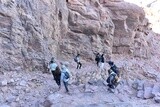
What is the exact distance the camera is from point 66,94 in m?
15.1

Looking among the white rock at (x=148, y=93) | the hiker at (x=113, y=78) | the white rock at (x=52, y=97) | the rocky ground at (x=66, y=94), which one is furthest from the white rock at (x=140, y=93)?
the white rock at (x=52, y=97)

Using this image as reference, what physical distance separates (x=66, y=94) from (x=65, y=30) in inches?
383

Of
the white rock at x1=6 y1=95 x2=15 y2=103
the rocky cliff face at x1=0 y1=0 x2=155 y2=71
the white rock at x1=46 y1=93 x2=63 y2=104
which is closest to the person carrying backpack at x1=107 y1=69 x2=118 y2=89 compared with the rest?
the white rock at x1=46 y1=93 x2=63 y2=104

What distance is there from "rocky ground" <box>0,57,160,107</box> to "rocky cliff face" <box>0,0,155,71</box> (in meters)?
1.30

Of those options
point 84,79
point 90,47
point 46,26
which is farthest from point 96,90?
point 90,47

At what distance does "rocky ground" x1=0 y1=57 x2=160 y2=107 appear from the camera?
14531mm

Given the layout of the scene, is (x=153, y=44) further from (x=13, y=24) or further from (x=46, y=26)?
(x=13, y=24)

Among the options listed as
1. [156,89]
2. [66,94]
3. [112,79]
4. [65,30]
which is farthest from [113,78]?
[65,30]

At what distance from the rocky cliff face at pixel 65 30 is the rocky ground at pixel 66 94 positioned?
1299 mm

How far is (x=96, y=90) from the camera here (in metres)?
16.2

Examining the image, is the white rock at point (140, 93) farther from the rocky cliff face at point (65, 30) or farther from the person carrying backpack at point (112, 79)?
the rocky cliff face at point (65, 30)

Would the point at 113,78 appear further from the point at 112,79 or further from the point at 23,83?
the point at 23,83

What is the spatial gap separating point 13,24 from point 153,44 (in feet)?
69.0

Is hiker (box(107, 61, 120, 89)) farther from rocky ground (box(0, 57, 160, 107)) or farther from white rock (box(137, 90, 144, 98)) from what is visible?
white rock (box(137, 90, 144, 98))
